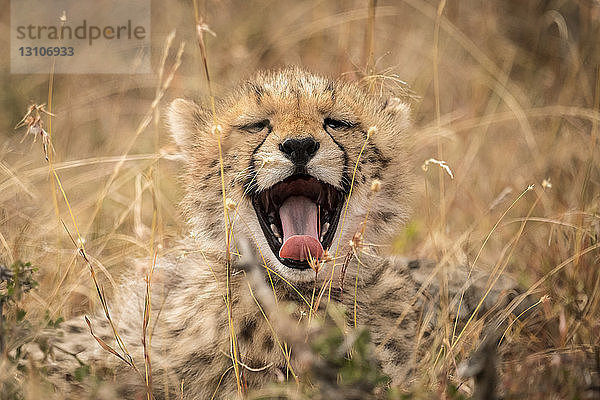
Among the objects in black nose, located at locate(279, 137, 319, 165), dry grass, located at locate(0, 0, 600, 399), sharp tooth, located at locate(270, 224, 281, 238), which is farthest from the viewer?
dry grass, located at locate(0, 0, 600, 399)

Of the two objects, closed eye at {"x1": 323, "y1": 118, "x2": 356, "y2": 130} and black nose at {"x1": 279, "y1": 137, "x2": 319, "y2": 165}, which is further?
closed eye at {"x1": 323, "y1": 118, "x2": 356, "y2": 130}

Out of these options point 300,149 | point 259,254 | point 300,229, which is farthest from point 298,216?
point 300,149

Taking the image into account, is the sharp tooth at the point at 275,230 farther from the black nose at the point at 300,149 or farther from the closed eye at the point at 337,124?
the closed eye at the point at 337,124

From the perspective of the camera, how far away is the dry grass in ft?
9.32

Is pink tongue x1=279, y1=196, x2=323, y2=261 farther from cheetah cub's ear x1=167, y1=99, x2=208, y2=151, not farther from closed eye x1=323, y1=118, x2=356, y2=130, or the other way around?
cheetah cub's ear x1=167, y1=99, x2=208, y2=151

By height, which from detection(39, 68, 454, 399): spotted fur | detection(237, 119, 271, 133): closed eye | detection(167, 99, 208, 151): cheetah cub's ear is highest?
detection(167, 99, 208, 151): cheetah cub's ear

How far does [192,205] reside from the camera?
2760 millimetres

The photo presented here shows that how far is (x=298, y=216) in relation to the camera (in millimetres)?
2643

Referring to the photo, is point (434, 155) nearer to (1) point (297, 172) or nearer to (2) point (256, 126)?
(2) point (256, 126)

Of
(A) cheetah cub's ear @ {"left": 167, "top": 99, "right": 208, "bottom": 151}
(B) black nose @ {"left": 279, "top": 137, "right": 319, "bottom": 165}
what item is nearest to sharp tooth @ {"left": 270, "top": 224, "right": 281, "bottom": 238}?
(B) black nose @ {"left": 279, "top": 137, "right": 319, "bottom": 165}

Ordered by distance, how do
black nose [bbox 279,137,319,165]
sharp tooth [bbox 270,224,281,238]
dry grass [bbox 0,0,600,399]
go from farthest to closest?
dry grass [bbox 0,0,600,399] < sharp tooth [bbox 270,224,281,238] < black nose [bbox 279,137,319,165]

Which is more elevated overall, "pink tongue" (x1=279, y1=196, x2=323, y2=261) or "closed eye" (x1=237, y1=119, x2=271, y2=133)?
"closed eye" (x1=237, y1=119, x2=271, y2=133)

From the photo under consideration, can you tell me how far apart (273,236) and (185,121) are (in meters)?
0.66

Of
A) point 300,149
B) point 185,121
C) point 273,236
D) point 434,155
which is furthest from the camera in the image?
point 434,155
